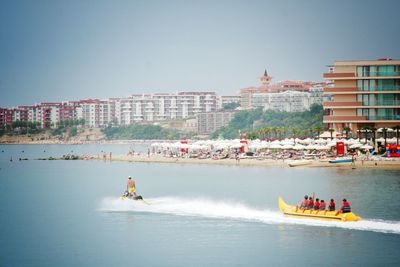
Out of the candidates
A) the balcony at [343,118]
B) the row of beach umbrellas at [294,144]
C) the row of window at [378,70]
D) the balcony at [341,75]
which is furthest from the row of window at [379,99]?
the row of beach umbrellas at [294,144]

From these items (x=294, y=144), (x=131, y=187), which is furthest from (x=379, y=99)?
(x=131, y=187)

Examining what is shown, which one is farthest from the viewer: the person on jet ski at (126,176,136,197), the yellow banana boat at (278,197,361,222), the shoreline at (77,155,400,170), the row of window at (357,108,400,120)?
the row of window at (357,108,400,120)

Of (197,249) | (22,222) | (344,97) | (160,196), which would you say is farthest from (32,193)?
(344,97)

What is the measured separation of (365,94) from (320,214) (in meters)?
55.4

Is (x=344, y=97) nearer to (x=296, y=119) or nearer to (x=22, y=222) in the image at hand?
(x=22, y=222)

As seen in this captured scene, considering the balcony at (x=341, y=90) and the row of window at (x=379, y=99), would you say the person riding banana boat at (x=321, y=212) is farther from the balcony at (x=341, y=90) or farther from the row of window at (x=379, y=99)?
the row of window at (x=379, y=99)

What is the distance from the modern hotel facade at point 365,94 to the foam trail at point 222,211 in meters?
44.5

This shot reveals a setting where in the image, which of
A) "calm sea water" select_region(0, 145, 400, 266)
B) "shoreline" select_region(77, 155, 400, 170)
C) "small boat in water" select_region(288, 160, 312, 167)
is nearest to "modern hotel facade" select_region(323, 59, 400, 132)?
"shoreline" select_region(77, 155, 400, 170)

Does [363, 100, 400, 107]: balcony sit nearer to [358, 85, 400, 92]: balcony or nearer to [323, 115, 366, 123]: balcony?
[358, 85, 400, 92]: balcony

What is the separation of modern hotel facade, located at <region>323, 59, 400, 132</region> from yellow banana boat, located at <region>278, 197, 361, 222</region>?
174ft

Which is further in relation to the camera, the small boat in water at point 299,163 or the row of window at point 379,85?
the row of window at point 379,85

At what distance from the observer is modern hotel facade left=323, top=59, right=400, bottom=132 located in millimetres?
87875

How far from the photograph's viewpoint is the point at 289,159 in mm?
81188

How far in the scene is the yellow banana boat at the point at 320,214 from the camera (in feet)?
114
